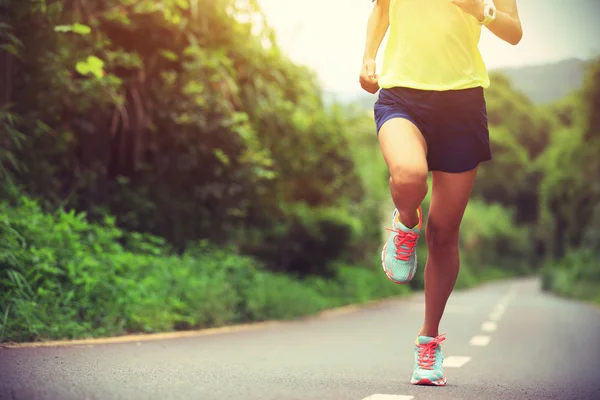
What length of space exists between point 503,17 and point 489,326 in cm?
847

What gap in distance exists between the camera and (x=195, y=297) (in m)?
9.70

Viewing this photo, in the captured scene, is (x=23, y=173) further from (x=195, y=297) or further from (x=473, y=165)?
(x=473, y=165)

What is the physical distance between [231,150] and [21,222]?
194 inches

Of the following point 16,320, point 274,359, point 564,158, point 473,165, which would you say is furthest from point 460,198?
point 564,158

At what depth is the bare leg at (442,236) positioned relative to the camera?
15.5 ft

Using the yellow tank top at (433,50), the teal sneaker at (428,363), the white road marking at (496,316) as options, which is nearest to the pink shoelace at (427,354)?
the teal sneaker at (428,363)

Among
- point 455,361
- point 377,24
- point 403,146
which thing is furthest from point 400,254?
point 455,361

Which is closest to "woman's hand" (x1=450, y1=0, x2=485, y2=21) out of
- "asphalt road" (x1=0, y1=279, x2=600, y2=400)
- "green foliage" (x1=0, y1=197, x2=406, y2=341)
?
"asphalt road" (x1=0, y1=279, x2=600, y2=400)

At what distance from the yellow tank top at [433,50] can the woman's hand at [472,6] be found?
26 centimetres

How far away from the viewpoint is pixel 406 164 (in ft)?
14.2

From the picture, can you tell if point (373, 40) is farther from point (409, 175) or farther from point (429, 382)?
point (429, 382)

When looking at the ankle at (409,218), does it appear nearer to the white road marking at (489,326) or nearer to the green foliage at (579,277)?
the white road marking at (489,326)

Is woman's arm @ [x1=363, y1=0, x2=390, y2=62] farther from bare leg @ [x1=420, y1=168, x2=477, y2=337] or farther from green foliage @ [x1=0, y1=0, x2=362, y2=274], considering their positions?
green foliage @ [x1=0, y1=0, x2=362, y2=274]

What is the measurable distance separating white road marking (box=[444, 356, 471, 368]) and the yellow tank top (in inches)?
94.3
